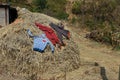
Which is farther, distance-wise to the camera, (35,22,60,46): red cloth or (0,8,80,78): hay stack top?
(35,22,60,46): red cloth

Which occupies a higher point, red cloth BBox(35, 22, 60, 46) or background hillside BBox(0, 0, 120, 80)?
red cloth BBox(35, 22, 60, 46)

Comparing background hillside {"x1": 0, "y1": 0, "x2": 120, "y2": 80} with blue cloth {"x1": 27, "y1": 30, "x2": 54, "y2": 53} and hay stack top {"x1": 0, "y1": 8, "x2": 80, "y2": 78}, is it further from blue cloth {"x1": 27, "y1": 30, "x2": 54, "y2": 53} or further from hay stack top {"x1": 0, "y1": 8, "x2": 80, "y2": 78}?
blue cloth {"x1": 27, "y1": 30, "x2": 54, "y2": 53}

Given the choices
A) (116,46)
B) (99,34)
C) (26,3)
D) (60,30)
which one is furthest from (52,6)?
(60,30)

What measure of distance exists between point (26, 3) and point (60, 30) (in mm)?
10149

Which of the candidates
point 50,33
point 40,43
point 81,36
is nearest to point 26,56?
point 40,43

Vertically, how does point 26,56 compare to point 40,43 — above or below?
below

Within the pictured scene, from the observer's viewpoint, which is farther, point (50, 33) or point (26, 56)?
point (50, 33)

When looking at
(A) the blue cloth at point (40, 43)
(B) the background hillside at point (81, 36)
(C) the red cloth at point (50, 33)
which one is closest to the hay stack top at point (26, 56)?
(B) the background hillside at point (81, 36)

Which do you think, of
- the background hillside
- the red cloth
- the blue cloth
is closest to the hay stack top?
the background hillside

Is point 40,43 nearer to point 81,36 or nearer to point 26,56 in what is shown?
point 26,56

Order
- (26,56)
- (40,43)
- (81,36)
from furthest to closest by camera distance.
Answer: (81,36)
(40,43)
(26,56)

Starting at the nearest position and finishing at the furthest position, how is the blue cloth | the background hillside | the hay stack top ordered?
the hay stack top, the background hillside, the blue cloth

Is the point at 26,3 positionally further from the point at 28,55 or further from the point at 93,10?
the point at 28,55

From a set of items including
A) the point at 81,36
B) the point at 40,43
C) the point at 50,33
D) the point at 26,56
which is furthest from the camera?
the point at 81,36
